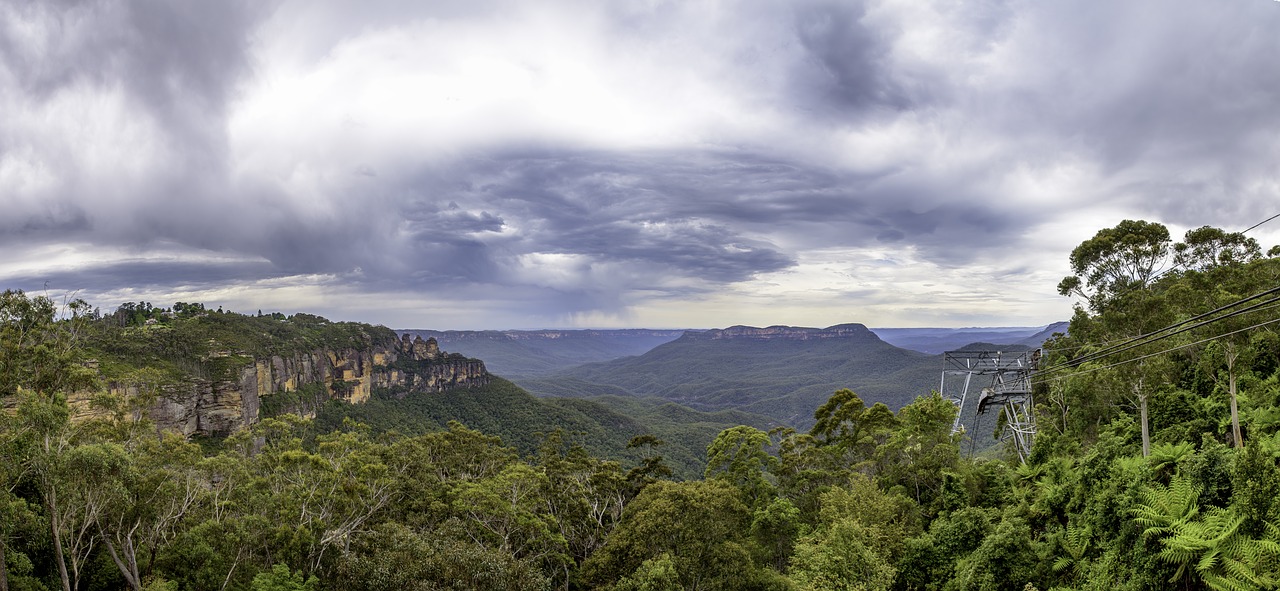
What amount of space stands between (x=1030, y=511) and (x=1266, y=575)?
987 centimetres

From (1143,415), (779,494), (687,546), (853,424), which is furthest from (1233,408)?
(779,494)

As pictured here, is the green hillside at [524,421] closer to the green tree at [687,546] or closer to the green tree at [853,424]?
the green tree at [853,424]

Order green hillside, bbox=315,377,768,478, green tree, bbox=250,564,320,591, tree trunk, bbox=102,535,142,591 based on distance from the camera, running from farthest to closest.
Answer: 1. green hillside, bbox=315,377,768,478
2. green tree, bbox=250,564,320,591
3. tree trunk, bbox=102,535,142,591

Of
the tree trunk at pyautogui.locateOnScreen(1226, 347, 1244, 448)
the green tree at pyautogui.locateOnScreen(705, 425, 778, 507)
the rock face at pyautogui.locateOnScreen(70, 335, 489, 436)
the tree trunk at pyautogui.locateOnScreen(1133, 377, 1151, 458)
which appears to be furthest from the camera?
the rock face at pyautogui.locateOnScreen(70, 335, 489, 436)

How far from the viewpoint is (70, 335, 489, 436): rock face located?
5747cm

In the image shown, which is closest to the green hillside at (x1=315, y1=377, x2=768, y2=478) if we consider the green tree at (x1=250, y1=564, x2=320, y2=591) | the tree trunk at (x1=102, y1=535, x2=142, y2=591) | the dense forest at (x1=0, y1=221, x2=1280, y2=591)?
the dense forest at (x1=0, y1=221, x2=1280, y2=591)

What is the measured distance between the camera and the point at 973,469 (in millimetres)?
24031

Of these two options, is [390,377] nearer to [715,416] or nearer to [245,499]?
[715,416]

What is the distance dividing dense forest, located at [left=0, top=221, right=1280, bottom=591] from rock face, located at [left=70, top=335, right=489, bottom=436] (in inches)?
252

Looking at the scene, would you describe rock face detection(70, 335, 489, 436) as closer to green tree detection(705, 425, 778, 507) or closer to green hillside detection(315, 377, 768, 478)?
green hillside detection(315, 377, 768, 478)

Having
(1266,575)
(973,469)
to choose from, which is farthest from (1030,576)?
(973,469)

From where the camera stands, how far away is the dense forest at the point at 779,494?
1408 cm

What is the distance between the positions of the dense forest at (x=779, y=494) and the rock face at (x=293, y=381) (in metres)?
6.40

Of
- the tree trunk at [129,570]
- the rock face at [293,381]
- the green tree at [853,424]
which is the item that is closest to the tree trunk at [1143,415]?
the green tree at [853,424]
